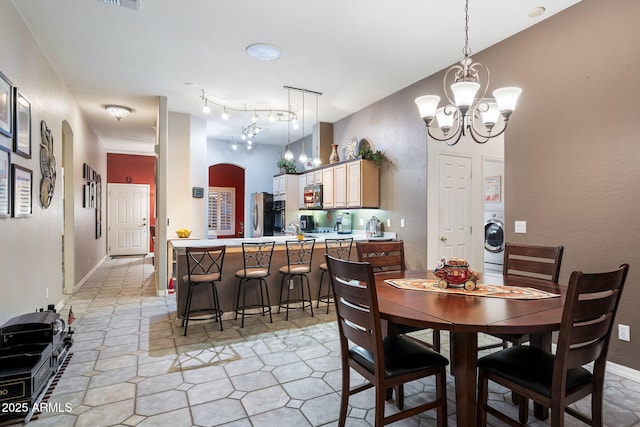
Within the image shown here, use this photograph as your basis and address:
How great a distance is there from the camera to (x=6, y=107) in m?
2.60

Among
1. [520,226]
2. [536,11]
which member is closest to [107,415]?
[520,226]

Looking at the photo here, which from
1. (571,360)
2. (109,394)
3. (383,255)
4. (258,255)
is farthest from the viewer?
(258,255)

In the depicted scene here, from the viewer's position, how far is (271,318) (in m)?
3.87

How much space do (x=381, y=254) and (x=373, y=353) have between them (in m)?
1.25

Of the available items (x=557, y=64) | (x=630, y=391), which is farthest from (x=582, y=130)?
(x=630, y=391)

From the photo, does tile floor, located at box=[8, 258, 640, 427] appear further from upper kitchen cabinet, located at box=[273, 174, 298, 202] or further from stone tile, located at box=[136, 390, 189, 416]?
upper kitchen cabinet, located at box=[273, 174, 298, 202]

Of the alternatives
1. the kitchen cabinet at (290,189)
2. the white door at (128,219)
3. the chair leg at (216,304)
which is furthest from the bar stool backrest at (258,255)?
the white door at (128,219)

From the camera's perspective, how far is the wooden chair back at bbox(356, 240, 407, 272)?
104 inches

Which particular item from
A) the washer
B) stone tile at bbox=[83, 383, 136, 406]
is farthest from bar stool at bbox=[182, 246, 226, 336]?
the washer

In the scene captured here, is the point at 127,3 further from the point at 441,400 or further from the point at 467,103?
the point at 441,400

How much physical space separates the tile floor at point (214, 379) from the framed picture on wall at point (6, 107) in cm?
193

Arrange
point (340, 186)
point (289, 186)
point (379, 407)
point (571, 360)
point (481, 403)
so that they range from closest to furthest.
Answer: point (571, 360) → point (379, 407) → point (481, 403) → point (340, 186) → point (289, 186)

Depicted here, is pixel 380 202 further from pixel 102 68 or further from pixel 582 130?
pixel 102 68

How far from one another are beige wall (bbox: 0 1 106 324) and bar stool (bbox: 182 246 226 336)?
4.44ft
